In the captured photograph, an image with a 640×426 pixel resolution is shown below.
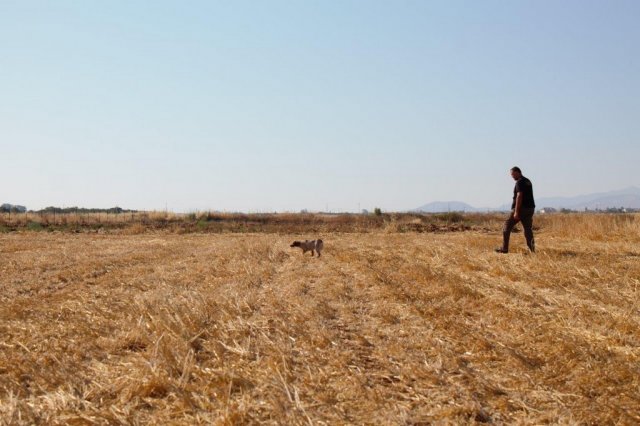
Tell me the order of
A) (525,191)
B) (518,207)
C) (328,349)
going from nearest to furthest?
(328,349), (518,207), (525,191)

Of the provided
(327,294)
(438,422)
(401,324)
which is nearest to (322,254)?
(327,294)

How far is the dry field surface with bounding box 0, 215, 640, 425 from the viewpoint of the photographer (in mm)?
3893

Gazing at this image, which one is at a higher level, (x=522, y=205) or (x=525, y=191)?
(x=525, y=191)

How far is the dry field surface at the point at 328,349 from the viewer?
12.8 feet

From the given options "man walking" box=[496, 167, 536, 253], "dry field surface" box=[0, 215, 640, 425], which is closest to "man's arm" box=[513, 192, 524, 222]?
"man walking" box=[496, 167, 536, 253]

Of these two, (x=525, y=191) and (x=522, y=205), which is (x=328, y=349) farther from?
(x=525, y=191)

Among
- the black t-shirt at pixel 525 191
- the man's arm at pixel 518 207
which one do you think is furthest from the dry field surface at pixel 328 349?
the black t-shirt at pixel 525 191

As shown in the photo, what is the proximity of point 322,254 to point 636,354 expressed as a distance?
10.6m

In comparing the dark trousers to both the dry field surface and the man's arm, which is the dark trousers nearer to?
the man's arm

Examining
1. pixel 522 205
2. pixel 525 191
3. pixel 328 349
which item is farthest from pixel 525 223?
pixel 328 349

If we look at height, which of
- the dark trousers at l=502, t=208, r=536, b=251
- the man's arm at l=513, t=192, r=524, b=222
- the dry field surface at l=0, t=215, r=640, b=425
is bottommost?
the dry field surface at l=0, t=215, r=640, b=425

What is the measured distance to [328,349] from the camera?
520cm

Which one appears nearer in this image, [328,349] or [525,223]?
[328,349]

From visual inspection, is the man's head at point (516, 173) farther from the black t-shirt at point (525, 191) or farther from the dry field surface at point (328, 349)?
the dry field surface at point (328, 349)
